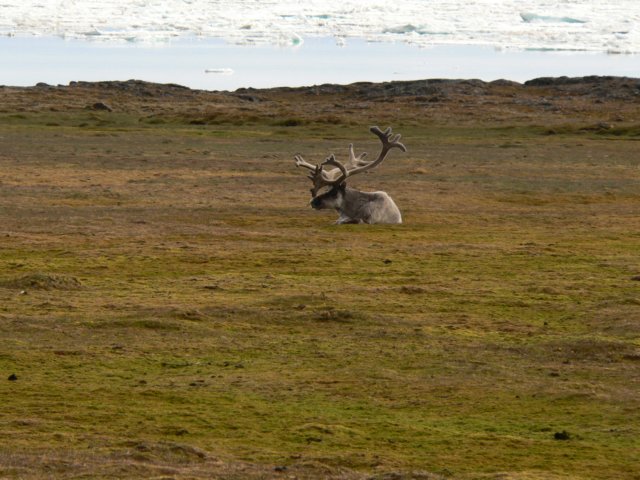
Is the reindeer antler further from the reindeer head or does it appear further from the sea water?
the sea water

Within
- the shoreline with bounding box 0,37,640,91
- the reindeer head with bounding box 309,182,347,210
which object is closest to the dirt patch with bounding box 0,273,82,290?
the reindeer head with bounding box 309,182,347,210

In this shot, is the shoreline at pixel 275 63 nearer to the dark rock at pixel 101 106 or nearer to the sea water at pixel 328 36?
the sea water at pixel 328 36

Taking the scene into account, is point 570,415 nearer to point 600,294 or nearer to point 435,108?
point 600,294

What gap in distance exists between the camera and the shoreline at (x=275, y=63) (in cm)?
6594

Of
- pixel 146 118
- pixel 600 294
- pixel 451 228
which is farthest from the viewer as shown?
pixel 146 118

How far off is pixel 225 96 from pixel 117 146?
20592 millimetres

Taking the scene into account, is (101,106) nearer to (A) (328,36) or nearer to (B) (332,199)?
(B) (332,199)

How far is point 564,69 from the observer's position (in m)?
75.8

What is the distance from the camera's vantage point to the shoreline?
65938 millimetres

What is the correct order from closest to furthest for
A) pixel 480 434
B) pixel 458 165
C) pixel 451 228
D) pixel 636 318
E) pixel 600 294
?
pixel 480 434 → pixel 636 318 → pixel 600 294 → pixel 451 228 → pixel 458 165

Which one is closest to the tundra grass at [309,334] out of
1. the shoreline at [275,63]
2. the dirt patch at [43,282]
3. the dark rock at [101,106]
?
the dirt patch at [43,282]

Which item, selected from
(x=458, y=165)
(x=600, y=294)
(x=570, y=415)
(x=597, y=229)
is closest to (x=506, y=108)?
(x=458, y=165)

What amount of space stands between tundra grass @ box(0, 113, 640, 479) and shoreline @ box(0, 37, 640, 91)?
4023 centimetres

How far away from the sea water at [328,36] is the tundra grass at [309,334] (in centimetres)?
4961
